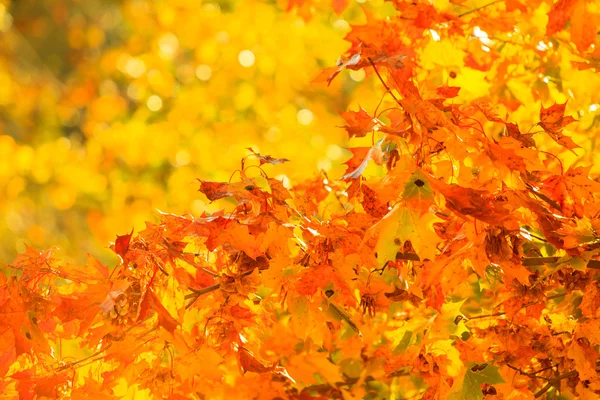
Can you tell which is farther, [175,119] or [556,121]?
[175,119]

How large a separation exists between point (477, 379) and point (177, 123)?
5094mm

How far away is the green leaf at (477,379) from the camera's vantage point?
1.54 meters

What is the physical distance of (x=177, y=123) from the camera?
639cm

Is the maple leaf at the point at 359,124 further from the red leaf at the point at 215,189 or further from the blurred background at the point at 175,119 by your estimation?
the blurred background at the point at 175,119

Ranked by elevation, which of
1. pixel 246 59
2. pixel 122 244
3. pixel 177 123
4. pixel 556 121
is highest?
pixel 556 121

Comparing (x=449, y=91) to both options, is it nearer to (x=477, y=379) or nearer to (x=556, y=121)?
(x=556, y=121)

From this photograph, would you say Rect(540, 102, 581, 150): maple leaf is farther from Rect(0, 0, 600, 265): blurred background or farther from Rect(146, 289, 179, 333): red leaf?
Rect(0, 0, 600, 265): blurred background

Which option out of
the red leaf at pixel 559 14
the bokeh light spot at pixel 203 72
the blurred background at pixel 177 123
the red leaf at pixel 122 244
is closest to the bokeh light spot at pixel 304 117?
the blurred background at pixel 177 123

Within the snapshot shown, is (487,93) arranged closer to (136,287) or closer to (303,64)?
(136,287)

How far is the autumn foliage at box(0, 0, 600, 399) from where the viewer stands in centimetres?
141

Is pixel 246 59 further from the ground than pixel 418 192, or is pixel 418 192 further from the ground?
pixel 418 192

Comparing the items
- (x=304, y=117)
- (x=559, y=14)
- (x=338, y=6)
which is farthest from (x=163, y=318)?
(x=304, y=117)

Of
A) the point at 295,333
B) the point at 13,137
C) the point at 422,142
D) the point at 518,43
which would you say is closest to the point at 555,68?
the point at 518,43

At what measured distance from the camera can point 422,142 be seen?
1.45 metres
